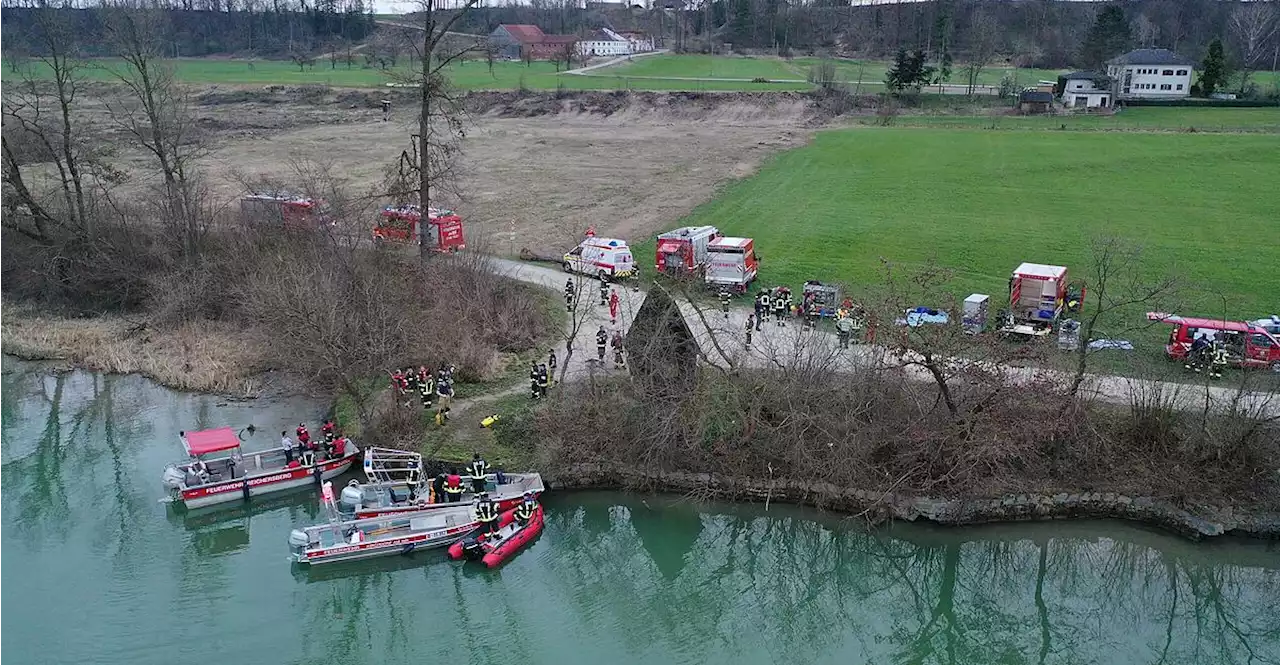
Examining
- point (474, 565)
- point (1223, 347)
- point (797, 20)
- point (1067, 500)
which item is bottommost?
point (474, 565)

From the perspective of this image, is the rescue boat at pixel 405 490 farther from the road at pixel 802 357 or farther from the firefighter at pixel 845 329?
the firefighter at pixel 845 329

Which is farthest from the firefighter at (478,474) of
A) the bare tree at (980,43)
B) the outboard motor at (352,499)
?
the bare tree at (980,43)

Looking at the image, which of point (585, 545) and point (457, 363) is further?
point (457, 363)

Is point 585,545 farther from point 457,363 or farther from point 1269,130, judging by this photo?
point 1269,130

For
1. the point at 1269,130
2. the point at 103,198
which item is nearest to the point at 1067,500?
the point at 103,198

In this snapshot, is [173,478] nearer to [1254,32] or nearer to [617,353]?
[617,353]

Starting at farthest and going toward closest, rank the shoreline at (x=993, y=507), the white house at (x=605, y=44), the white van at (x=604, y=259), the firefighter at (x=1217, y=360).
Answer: the white house at (x=605, y=44), the white van at (x=604, y=259), the firefighter at (x=1217, y=360), the shoreline at (x=993, y=507)
